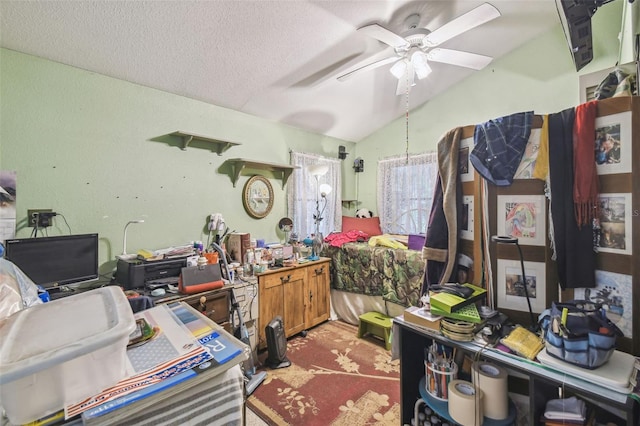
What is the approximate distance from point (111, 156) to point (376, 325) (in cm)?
285

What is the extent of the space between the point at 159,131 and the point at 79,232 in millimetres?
1009

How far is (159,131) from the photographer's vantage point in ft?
7.75

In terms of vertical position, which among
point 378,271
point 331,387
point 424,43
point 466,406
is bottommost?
point 331,387

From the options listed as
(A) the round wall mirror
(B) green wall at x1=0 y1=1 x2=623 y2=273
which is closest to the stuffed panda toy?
(B) green wall at x1=0 y1=1 x2=623 y2=273

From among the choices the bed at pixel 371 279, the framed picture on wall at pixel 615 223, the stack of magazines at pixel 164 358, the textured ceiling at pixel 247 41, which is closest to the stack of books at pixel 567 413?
the framed picture on wall at pixel 615 223

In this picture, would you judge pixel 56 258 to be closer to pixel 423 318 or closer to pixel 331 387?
pixel 331 387

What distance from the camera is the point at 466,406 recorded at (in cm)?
117

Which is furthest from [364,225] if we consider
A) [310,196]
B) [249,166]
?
[249,166]

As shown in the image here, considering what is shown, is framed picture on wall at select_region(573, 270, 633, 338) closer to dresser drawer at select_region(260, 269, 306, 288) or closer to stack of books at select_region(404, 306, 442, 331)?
stack of books at select_region(404, 306, 442, 331)

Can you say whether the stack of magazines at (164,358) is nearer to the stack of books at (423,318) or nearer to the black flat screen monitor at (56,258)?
the stack of books at (423,318)

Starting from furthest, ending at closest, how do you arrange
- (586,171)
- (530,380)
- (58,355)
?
(586,171) < (530,380) < (58,355)

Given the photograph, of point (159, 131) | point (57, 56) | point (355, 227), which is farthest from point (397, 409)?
point (57, 56)

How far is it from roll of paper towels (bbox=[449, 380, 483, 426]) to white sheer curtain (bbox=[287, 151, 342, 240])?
8.23ft

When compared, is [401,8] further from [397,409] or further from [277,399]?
[277,399]
